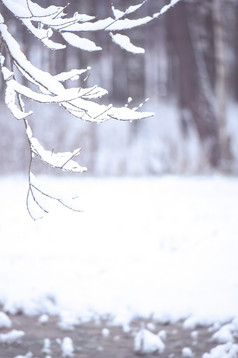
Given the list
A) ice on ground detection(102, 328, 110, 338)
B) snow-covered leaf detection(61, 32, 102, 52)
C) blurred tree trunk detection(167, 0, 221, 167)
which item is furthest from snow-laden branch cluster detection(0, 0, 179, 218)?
blurred tree trunk detection(167, 0, 221, 167)

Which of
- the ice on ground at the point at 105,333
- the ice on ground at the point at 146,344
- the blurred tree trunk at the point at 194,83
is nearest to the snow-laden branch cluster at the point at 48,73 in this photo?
the ice on ground at the point at 146,344

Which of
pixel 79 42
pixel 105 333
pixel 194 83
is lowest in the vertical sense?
pixel 105 333

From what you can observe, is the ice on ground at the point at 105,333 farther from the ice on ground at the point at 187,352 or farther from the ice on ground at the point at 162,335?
the ice on ground at the point at 187,352

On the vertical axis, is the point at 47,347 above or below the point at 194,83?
below

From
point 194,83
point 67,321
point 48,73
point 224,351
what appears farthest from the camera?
point 194,83

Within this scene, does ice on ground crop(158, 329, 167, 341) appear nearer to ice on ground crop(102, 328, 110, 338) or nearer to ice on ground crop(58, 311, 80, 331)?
ice on ground crop(102, 328, 110, 338)

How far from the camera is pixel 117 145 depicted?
1271 centimetres

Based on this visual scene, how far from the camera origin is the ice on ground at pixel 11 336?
3635mm

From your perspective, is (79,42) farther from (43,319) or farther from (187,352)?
(43,319)

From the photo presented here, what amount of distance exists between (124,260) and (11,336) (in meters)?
1.78

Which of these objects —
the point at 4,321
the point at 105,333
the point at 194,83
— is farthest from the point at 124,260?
the point at 194,83

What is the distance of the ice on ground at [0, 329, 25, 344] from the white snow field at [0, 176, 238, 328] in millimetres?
476

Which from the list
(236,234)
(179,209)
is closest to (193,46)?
(179,209)

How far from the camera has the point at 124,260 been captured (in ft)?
17.2
